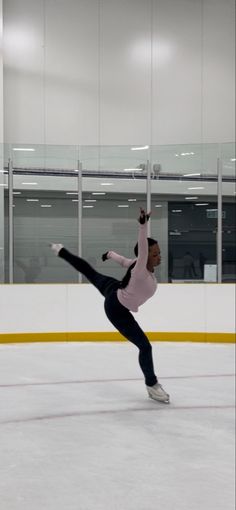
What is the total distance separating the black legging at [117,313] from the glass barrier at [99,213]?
0.09ft

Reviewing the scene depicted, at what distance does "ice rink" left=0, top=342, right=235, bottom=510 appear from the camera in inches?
34.8

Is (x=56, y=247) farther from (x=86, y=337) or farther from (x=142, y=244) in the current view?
(x=86, y=337)

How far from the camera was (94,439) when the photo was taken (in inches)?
47.8

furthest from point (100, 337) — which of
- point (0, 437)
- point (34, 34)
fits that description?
point (34, 34)

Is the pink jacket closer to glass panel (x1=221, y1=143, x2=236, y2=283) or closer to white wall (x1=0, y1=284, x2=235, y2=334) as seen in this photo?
white wall (x1=0, y1=284, x2=235, y2=334)

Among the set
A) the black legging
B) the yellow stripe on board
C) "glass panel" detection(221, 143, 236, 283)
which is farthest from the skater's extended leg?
"glass panel" detection(221, 143, 236, 283)

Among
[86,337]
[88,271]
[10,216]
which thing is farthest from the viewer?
[86,337]

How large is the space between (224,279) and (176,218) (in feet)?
0.80

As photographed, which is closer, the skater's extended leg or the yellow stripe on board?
the skater's extended leg

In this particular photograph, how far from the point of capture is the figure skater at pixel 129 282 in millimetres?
521

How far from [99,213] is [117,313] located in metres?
0.13

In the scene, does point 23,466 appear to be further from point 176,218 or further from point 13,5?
point 13,5

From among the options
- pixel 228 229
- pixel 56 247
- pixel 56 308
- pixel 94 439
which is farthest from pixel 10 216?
pixel 94 439

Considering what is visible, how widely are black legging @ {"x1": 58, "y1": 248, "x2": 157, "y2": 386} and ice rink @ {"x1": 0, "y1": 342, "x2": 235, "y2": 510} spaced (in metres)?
0.09
